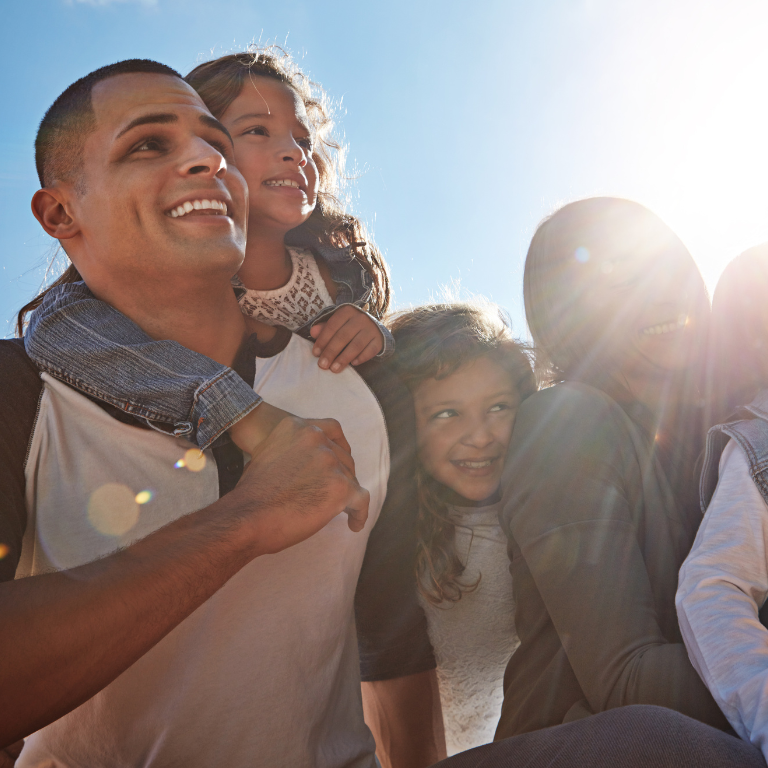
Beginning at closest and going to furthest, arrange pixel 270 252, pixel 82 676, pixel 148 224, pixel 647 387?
pixel 82 676 < pixel 148 224 < pixel 647 387 < pixel 270 252

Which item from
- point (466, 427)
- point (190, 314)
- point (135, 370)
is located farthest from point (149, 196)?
point (466, 427)

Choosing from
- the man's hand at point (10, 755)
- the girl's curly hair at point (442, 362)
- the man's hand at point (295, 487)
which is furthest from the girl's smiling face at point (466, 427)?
the man's hand at point (10, 755)

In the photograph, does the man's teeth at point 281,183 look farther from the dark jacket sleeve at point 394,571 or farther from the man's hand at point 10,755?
the man's hand at point 10,755

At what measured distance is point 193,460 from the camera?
1820 millimetres

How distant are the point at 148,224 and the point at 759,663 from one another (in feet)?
6.40

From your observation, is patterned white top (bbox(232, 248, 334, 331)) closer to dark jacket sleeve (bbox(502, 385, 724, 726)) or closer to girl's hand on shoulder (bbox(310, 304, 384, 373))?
girl's hand on shoulder (bbox(310, 304, 384, 373))

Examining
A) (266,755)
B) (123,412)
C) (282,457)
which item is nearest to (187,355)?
(123,412)

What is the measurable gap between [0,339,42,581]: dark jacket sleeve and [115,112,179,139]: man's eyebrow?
753 millimetres

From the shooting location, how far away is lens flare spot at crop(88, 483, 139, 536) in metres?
1.69

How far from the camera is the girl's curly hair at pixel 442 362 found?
7.88 feet

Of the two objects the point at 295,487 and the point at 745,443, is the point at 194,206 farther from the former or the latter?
the point at 745,443

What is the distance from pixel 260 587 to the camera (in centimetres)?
180

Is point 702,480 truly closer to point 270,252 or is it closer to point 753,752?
point 753,752

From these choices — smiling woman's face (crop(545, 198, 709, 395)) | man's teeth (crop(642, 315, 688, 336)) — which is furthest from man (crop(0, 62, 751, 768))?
man's teeth (crop(642, 315, 688, 336))
